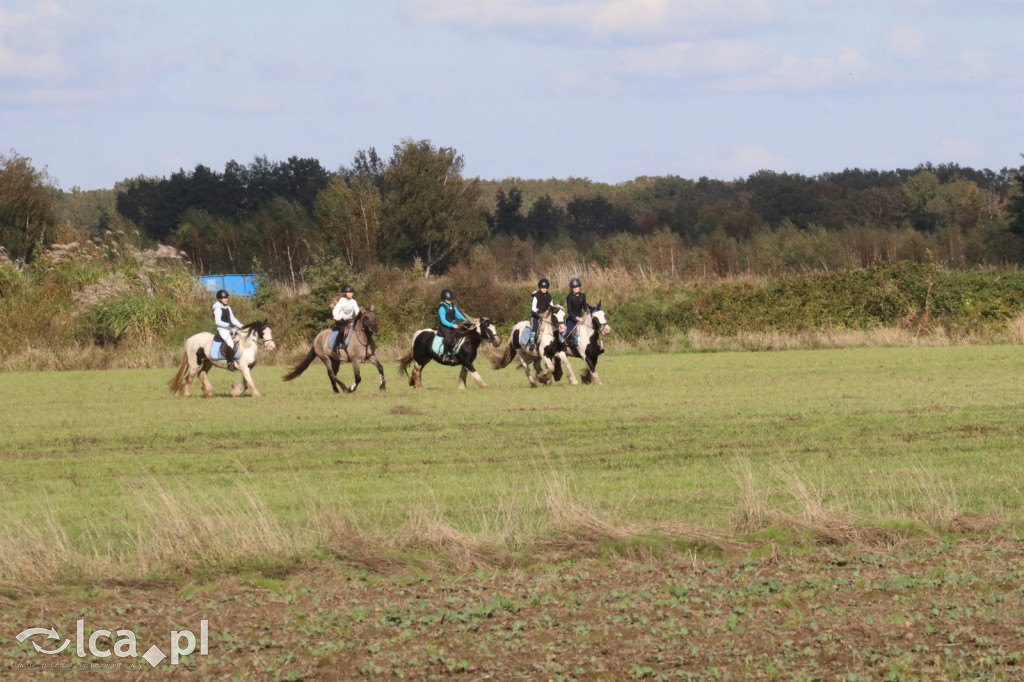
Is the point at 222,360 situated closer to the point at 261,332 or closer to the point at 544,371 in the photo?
the point at 261,332

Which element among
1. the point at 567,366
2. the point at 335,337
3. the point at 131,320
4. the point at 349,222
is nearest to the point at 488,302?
the point at 131,320

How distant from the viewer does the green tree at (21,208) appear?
235 ft

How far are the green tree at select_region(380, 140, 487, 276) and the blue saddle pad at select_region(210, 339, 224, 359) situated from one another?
40.7m

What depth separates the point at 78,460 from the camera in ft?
57.1

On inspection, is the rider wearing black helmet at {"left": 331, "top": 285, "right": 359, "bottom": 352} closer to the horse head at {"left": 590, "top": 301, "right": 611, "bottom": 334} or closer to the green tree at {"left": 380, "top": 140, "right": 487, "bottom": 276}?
the horse head at {"left": 590, "top": 301, "right": 611, "bottom": 334}

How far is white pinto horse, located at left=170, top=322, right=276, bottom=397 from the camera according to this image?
25.7 meters

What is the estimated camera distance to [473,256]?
67.9 metres

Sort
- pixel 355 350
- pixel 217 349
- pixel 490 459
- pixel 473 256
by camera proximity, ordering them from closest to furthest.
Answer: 1. pixel 490 459
2. pixel 217 349
3. pixel 355 350
4. pixel 473 256

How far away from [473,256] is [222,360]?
42134 mm

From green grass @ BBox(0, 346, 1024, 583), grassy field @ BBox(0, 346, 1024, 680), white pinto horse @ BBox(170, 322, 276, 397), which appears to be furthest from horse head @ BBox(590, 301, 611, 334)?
white pinto horse @ BBox(170, 322, 276, 397)

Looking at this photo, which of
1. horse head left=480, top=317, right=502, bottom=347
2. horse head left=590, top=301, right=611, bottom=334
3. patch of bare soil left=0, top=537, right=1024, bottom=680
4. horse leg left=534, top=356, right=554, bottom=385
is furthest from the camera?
horse leg left=534, top=356, right=554, bottom=385

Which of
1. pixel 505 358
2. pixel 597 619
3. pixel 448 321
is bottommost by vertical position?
pixel 597 619

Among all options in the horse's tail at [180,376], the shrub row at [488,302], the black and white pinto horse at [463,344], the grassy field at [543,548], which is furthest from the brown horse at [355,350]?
the shrub row at [488,302]

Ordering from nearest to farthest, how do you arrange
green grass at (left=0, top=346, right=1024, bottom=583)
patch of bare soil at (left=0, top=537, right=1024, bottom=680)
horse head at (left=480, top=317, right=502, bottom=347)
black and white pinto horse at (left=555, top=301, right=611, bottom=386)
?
patch of bare soil at (left=0, top=537, right=1024, bottom=680), green grass at (left=0, top=346, right=1024, bottom=583), black and white pinto horse at (left=555, top=301, right=611, bottom=386), horse head at (left=480, top=317, right=502, bottom=347)
